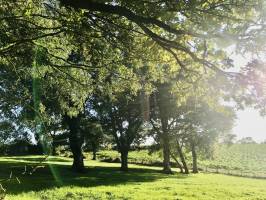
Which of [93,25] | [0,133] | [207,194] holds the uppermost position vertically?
[93,25]

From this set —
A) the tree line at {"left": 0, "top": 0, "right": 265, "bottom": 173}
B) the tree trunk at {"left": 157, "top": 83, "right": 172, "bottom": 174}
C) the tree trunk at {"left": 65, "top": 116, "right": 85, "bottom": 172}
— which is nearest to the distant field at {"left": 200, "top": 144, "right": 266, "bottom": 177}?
the tree trunk at {"left": 157, "top": 83, "right": 172, "bottom": 174}

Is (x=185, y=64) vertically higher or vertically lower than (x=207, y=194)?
higher

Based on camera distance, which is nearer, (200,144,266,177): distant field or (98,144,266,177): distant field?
(98,144,266,177): distant field

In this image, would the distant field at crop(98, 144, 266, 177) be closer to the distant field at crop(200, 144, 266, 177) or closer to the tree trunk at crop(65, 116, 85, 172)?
the distant field at crop(200, 144, 266, 177)

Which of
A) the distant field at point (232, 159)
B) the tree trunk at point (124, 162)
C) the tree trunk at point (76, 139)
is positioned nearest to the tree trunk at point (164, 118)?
the tree trunk at point (124, 162)

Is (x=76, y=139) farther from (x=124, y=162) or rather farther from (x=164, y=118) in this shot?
(x=164, y=118)

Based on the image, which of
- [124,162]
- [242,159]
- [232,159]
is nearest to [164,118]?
[124,162]

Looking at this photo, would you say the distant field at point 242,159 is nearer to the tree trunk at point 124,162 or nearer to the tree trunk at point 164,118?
the tree trunk at point 164,118

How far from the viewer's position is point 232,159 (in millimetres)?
109875

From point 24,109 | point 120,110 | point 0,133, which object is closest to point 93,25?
point 24,109

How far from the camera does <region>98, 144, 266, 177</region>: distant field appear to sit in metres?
87.4

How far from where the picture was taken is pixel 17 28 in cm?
1506

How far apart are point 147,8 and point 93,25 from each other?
3.16 metres

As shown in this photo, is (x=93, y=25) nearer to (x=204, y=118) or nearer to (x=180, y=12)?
(x=180, y=12)
